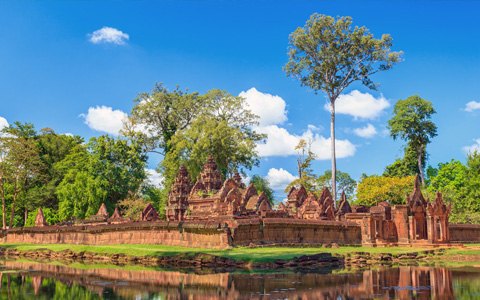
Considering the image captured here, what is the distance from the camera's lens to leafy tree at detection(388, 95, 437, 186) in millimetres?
57406

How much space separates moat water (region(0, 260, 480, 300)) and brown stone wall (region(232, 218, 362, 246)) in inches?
240

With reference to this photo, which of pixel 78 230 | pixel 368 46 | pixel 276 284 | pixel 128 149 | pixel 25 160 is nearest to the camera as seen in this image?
pixel 276 284

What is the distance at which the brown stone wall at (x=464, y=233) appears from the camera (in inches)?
1202

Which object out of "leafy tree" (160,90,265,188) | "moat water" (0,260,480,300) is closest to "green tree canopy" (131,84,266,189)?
"leafy tree" (160,90,265,188)

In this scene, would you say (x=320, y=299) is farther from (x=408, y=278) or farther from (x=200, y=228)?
(x=200, y=228)

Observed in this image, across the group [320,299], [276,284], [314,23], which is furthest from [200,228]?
[314,23]

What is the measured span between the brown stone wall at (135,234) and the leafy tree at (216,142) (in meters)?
21.3

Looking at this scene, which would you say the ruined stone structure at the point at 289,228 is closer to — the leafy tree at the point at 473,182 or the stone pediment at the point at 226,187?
the stone pediment at the point at 226,187

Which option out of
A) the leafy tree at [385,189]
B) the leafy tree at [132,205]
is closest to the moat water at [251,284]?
the leafy tree at [132,205]

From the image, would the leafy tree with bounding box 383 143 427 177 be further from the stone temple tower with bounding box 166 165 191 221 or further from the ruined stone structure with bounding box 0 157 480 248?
the stone temple tower with bounding box 166 165 191 221

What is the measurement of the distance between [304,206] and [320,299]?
25.6 m

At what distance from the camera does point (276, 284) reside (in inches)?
496

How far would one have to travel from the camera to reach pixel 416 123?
189 ft

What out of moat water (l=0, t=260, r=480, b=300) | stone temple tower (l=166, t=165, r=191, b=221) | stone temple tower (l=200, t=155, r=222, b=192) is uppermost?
stone temple tower (l=200, t=155, r=222, b=192)
